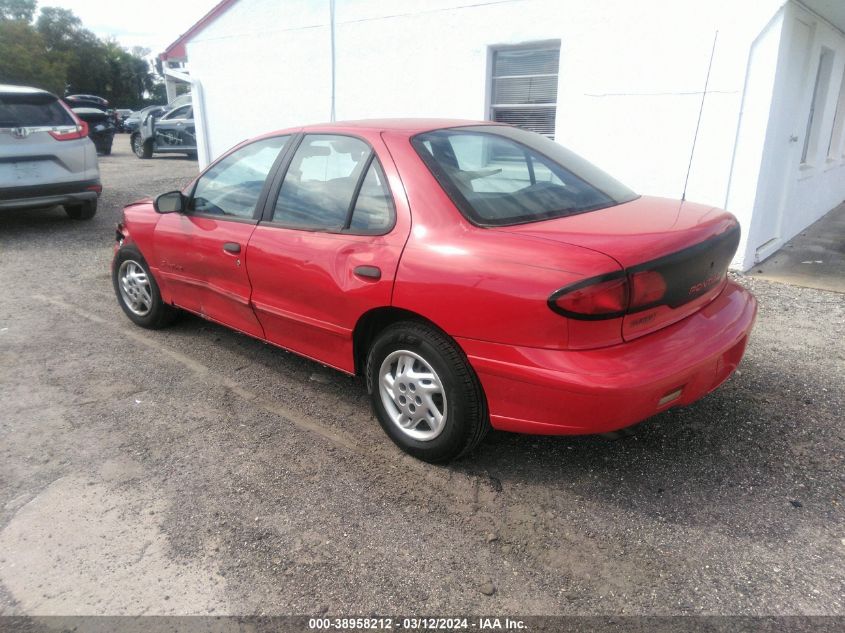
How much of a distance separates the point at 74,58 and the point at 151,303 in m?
49.1

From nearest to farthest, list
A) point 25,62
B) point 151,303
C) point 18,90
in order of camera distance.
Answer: point 151,303
point 18,90
point 25,62

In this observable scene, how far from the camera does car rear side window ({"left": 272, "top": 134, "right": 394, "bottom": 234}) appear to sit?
315 cm

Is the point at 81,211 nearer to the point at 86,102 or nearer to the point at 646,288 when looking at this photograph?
the point at 646,288

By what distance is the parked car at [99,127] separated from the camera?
57.6 feet

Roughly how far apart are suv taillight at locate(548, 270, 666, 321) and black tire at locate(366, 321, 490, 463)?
55cm

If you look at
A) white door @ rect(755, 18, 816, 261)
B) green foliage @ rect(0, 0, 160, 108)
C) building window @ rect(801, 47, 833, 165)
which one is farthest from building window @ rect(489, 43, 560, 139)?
green foliage @ rect(0, 0, 160, 108)

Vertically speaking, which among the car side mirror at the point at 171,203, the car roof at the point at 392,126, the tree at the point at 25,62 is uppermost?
the tree at the point at 25,62

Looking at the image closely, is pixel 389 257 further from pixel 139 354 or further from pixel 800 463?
pixel 139 354

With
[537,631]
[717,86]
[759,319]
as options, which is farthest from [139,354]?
[717,86]

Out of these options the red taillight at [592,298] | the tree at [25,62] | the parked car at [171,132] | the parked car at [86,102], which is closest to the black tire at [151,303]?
the red taillight at [592,298]

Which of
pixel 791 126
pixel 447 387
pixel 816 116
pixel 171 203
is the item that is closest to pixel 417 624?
pixel 447 387

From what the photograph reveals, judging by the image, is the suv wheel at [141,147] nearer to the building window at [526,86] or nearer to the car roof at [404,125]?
the building window at [526,86]

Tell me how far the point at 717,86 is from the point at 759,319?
249cm

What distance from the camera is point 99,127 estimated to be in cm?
1795
